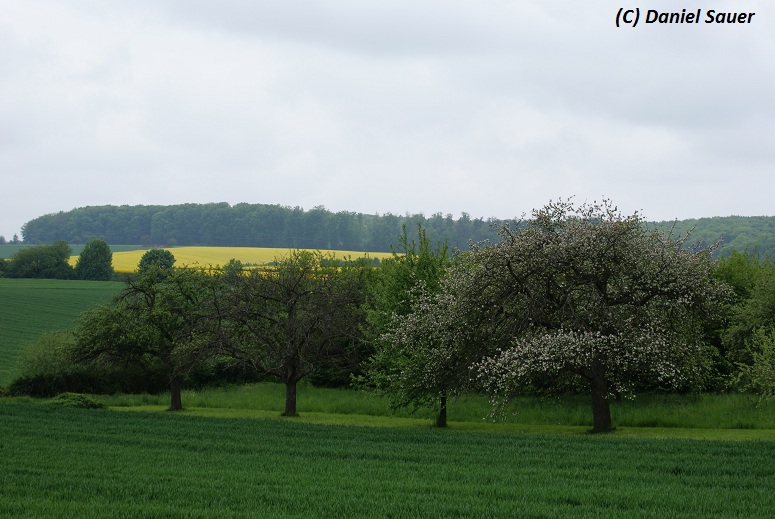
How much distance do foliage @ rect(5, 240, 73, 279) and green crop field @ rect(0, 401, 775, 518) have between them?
97890 mm

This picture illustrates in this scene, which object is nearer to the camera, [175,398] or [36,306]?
[175,398]

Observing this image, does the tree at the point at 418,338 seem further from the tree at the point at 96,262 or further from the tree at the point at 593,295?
the tree at the point at 96,262

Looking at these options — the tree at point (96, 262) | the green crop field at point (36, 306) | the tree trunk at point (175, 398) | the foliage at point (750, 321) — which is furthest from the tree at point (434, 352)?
the tree at point (96, 262)

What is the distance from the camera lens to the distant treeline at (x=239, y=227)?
146625 millimetres

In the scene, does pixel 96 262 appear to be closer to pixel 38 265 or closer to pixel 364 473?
pixel 38 265

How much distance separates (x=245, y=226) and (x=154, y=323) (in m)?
110

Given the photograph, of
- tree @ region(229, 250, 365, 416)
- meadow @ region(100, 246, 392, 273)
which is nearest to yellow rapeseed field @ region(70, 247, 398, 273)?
meadow @ region(100, 246, 392, 273)

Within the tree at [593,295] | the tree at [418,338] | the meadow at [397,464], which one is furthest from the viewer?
the tree at [418,338]

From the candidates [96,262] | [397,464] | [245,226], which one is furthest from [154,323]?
[245,226]

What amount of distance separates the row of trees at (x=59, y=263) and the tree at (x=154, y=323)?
7930 centimetres

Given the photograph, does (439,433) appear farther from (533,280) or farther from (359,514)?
(359,514)

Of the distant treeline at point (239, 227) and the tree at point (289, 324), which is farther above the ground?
the distant treeline at point (239, 227)

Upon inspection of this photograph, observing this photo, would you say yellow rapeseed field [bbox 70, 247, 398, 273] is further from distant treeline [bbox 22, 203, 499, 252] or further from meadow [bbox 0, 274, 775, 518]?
meadow [bbox 0, 274, 775, 518]

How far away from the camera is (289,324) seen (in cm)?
3794
